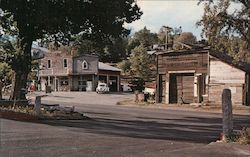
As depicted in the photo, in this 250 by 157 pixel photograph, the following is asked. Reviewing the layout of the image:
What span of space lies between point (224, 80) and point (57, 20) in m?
22.2

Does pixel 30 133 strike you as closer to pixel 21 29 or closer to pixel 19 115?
pixel 19 115

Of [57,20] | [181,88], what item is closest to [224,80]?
[181,88]

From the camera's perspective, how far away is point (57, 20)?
23.2 meters

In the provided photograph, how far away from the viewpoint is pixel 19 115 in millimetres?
20812

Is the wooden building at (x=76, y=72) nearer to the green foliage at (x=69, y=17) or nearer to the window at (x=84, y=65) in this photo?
the window at (x=84, y=65)

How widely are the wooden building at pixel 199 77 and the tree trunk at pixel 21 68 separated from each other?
1894 cm

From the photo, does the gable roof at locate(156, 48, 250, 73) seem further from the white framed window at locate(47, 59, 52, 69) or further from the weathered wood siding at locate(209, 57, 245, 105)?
the white framed window at locate(47, 59, 52, 69)

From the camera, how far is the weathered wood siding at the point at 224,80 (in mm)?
40562

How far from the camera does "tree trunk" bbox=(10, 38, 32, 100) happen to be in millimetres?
26000

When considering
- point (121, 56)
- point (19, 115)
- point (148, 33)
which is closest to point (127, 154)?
point (19, 115)

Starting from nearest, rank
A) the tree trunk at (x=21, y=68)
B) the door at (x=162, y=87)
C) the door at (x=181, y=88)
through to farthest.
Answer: the tree trunk at (x=21, y=68) < the door at (x=181, y=88) < the door at (x=162, y=87)

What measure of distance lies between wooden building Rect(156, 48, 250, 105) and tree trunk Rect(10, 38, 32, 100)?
62.1ft

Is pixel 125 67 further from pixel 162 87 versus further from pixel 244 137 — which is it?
pixel 244 137

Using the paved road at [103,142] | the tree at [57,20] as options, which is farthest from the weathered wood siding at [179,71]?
the paved road at [103,142]
